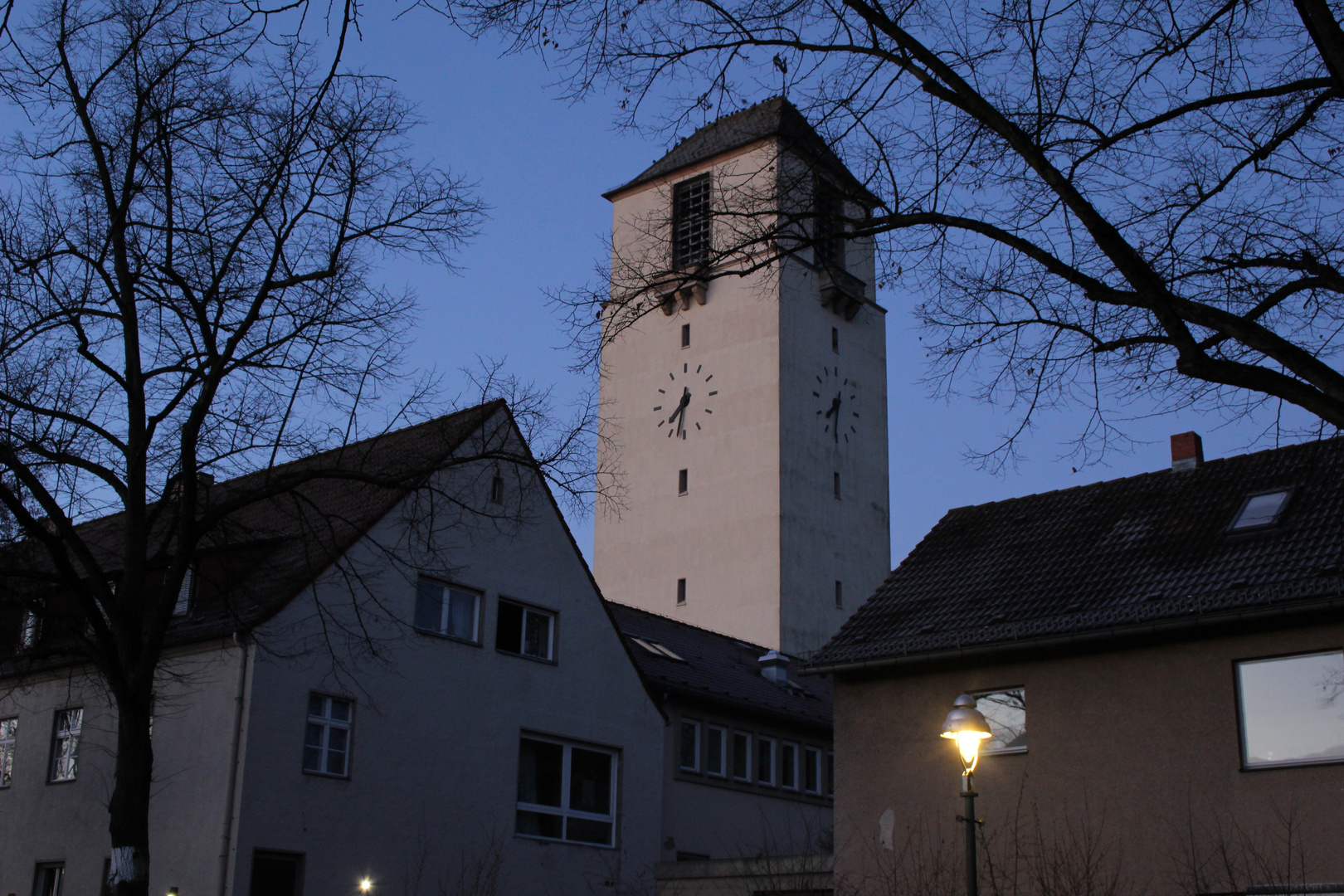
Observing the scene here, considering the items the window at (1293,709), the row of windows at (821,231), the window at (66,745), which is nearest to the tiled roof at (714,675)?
the window at (66,745)

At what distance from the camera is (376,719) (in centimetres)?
2108

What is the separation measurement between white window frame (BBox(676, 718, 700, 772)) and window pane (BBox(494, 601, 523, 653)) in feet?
14.8

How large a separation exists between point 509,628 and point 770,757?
765 centimetres

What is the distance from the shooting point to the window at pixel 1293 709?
14.8 metres

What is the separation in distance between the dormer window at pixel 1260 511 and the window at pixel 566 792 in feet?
38.2

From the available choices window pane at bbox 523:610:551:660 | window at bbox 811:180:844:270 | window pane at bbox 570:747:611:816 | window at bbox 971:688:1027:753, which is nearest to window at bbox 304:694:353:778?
window pane at bbox 523:610:551:660

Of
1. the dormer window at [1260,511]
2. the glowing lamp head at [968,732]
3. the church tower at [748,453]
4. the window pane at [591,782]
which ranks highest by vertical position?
the church tower at [748,453]

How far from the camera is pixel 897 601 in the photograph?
1978 centimetres

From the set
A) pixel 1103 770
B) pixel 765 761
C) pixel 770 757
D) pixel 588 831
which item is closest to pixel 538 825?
pixel 588 831

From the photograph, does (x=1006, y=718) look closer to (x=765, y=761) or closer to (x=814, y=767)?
(x=765, y=761)

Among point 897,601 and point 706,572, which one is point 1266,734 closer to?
point 897,601

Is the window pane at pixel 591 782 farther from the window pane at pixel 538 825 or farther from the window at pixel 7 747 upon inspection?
the window at pixel 7 747

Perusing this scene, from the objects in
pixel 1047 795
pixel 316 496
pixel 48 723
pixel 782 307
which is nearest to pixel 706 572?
pixel 782 307

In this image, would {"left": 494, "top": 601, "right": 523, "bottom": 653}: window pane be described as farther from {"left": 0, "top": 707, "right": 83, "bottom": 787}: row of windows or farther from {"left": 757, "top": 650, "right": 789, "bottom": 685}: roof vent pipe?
{"left": 757, "top": 650, "right": 789, "bottom": 685}: roof vent pipe
